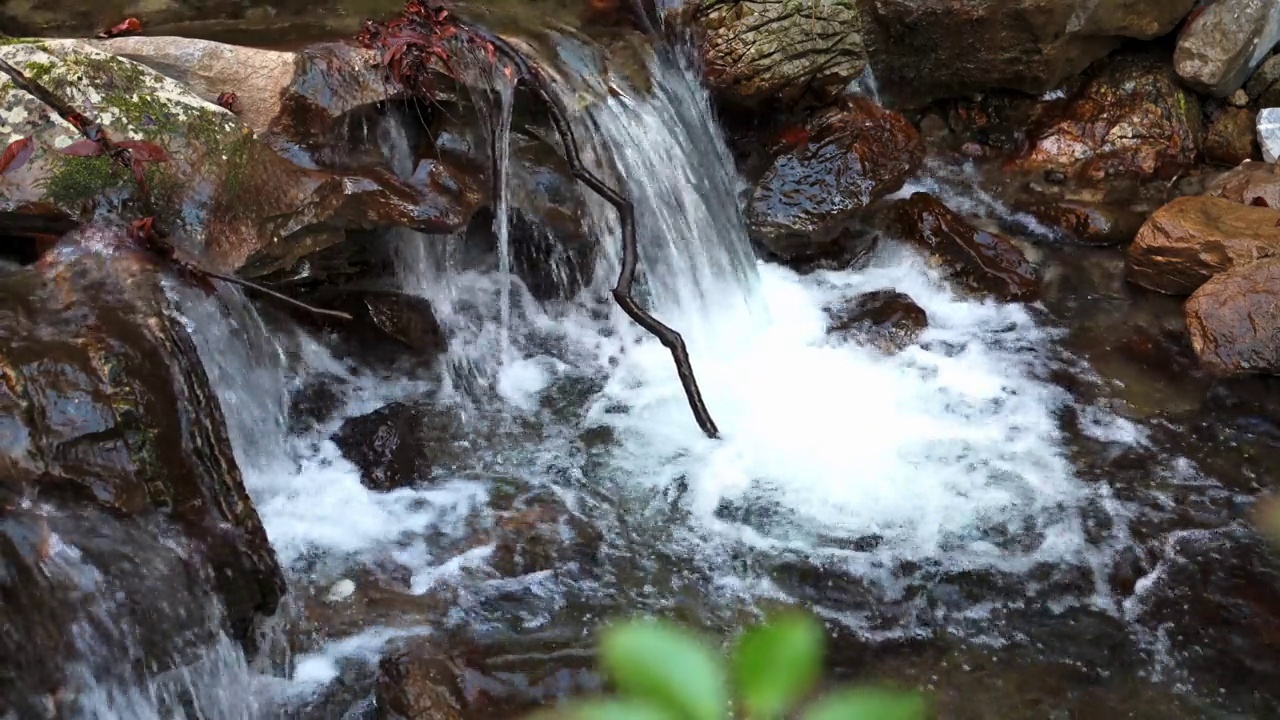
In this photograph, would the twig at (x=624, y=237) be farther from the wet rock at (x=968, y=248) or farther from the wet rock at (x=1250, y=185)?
the wet rock at (x=1250, y=185)

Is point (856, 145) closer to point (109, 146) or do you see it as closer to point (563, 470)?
point (563, 470)

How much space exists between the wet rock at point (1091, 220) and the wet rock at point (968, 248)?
1.71ft

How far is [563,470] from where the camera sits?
451 centimetres

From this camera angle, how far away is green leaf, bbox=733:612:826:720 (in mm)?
664

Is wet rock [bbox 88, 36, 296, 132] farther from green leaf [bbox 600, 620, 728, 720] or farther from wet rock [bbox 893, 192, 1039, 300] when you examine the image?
green leaf [bbox 600, 620, 728, 720]

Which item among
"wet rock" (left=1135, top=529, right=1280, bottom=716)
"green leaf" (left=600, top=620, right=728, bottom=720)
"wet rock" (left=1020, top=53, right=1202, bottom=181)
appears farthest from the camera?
"wet rock" (left=1020, top=53, right=1202, bottom=181)

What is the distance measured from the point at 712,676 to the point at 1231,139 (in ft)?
24.9

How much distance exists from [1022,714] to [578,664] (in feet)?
5.02

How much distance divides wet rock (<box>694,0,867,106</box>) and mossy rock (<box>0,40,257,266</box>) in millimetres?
2957

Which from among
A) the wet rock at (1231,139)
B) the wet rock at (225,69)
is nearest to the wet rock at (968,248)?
the wet rock at (1231,139)

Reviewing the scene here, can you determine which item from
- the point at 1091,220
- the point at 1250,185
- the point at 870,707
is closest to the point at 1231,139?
the point at 1250,185

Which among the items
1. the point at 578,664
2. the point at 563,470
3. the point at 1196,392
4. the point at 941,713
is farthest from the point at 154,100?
the point at 1196,392

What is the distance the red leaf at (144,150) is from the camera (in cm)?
388

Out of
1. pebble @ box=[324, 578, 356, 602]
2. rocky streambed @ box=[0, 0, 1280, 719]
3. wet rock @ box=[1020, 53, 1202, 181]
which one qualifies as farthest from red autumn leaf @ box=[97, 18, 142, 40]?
wet rock @ box=[1020, 53, 1202, 181]
